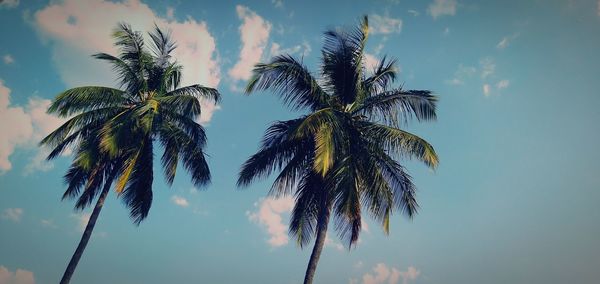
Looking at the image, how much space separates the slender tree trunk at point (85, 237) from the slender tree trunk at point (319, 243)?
9.07 metres

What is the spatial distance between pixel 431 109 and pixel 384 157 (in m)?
2.80

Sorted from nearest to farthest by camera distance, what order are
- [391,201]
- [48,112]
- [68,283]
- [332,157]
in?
[332,157] < [391,201] < [68,283] < [48,112]

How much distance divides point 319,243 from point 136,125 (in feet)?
28.6

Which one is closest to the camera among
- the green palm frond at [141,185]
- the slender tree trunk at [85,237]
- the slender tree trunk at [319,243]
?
the slender tree trunk at [319,243]

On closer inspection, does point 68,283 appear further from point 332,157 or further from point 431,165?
point 431,165

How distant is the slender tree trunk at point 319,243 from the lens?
11188 mm

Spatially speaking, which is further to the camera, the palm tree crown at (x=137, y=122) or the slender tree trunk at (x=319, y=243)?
the palm tree crown at (x=137, y=122)

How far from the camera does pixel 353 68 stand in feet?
44.8

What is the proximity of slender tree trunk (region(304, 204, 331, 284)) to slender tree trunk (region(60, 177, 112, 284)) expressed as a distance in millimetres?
9068

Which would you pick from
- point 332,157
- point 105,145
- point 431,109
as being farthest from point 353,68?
point 105,145

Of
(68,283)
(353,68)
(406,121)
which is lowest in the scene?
(68,283)

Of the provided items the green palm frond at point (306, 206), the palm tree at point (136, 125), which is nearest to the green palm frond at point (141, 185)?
the palm tree at point (136, 125)

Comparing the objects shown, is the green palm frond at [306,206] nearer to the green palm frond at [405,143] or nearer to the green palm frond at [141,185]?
the green palm frond at [405,143]

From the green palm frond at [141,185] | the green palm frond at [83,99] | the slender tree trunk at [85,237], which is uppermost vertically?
the green palm frond at [83,99]
